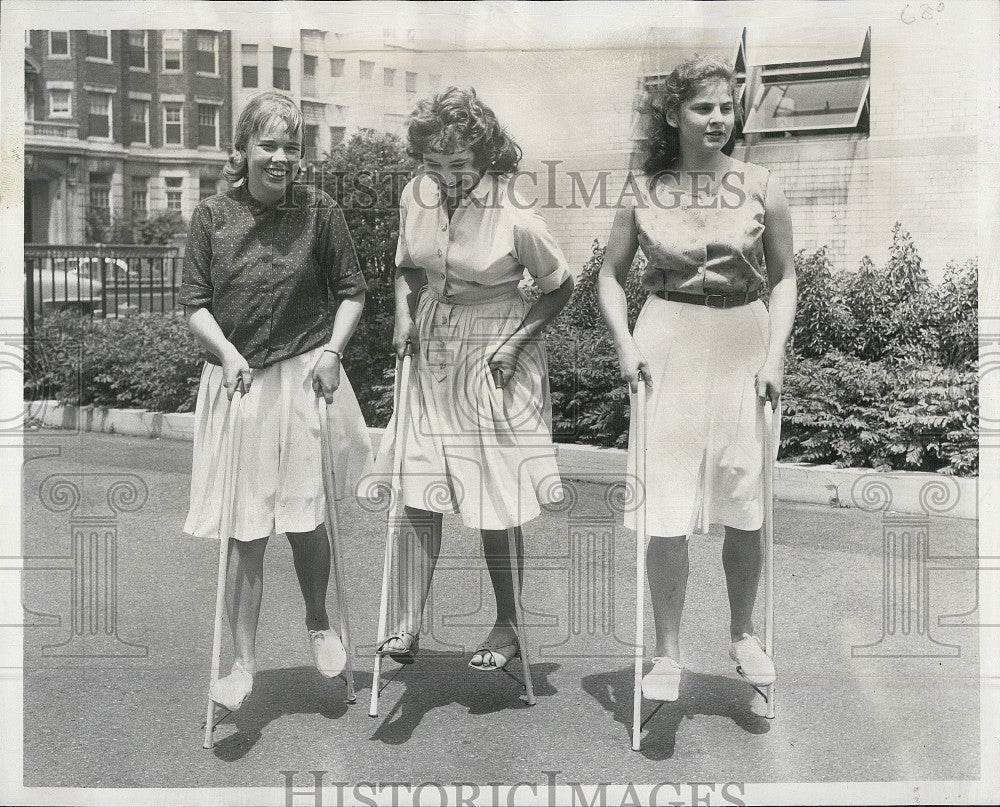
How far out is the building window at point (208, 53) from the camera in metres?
4.46

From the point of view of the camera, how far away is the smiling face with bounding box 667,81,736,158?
3.81m

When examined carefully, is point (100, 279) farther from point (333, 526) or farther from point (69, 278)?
point (333, 526)

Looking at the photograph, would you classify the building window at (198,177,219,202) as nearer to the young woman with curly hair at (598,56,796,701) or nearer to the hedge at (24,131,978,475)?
the hedge at (24,131,978,475)

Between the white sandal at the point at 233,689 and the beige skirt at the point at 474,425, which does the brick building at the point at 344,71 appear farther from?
the white sandal at the point at 233,689

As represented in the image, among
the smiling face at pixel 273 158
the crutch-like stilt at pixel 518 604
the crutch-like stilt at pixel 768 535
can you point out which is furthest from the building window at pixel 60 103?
the crutch-like stilt at pixel 768 535

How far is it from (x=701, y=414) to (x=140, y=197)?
2.68 meters

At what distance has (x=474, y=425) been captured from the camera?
4.10 m

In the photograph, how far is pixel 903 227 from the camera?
5094 millimetres

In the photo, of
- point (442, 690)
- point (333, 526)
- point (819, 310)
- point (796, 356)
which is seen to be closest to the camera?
point (333, 526)

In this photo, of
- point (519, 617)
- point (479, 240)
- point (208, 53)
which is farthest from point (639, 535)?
point (208, 53)

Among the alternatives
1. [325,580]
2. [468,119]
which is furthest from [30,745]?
[468,119]

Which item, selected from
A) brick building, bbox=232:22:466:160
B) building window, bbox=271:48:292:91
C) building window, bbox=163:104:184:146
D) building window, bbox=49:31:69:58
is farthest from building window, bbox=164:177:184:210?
building window, bbox=49:31:69:58

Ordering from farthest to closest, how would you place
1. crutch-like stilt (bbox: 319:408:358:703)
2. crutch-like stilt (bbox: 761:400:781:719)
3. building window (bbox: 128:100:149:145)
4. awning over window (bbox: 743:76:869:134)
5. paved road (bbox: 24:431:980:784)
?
building window (bbox: 128:100:149:145) < awning over window (bbox: 743:76:869:134) < crutch-like stilt (bbox: 319:408:358:703) < crutch-like stilt (bbox: 761:400:781:719) < paved road (bbox: 24:431:980:784)

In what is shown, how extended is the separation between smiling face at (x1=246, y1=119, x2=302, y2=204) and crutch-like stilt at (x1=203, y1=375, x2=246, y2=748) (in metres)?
0.63
